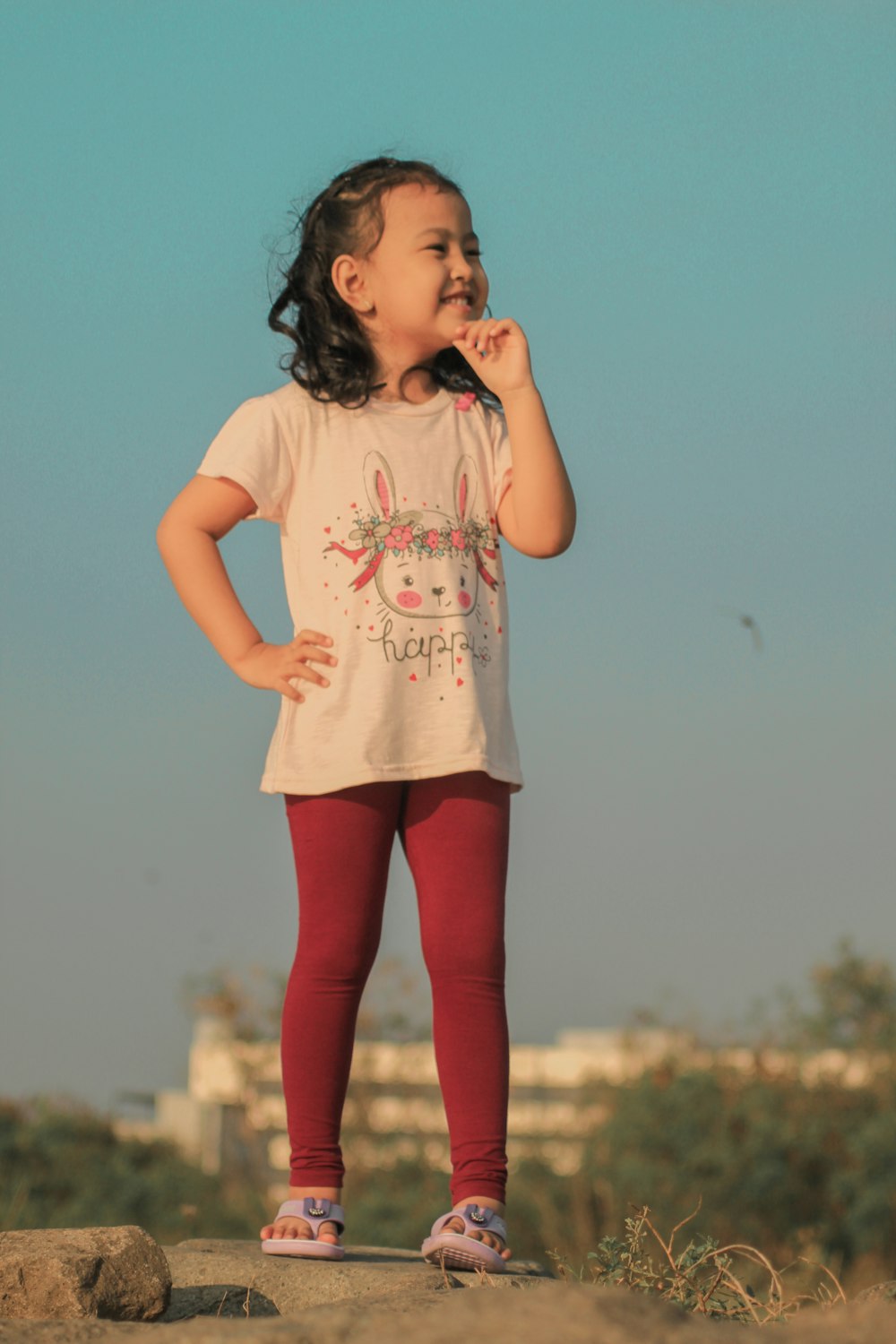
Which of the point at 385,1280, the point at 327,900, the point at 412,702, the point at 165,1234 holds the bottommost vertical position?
the point at 165,1234

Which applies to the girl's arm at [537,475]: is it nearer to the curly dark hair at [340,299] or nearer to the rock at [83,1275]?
the curly dark hair at [340,299]

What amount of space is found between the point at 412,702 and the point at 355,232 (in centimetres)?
116

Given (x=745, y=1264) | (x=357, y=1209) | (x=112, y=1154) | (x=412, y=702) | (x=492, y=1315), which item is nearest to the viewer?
(x=492, y=1315)

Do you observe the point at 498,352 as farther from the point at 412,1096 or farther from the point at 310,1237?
the point at 412,1096

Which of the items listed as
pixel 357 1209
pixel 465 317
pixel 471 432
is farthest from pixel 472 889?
pixel 357 1209

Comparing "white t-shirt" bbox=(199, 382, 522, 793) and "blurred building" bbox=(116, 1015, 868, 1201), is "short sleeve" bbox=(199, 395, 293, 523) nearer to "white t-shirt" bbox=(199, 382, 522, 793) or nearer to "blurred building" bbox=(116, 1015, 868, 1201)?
"white t-shirt" bbox=(199, 382, 522, 793)

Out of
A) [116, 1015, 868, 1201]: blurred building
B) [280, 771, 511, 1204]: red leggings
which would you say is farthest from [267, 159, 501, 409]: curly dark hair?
[116, 1015, 868, 1201]: blurred building

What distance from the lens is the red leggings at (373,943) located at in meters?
3.41

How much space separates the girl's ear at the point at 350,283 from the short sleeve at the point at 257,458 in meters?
0.31

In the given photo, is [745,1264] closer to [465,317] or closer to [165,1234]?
[165,1234]

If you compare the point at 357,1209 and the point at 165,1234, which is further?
the point at 165,1234

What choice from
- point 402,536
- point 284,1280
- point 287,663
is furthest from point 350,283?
point 284,1280

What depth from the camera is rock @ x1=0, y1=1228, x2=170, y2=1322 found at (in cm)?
280

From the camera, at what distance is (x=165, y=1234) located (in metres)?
13.3
